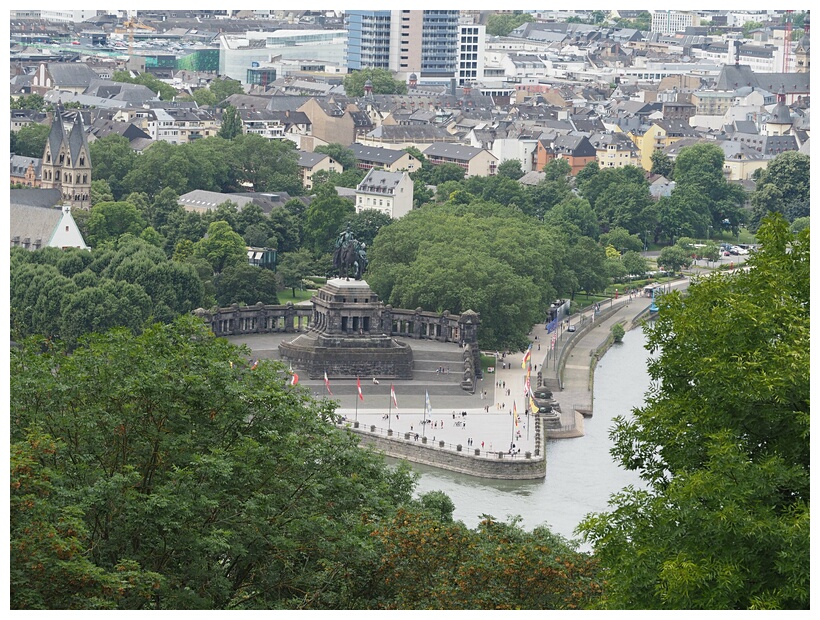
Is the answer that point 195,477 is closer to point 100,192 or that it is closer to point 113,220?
point 113,220

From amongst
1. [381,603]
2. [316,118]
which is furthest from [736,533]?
[316,118]

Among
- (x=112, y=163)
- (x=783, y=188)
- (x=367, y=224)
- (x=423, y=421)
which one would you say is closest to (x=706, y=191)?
(x=783, y=188)

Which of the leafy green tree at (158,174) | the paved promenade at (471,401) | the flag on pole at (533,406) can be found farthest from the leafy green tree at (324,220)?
the flag on pole at (533,406)

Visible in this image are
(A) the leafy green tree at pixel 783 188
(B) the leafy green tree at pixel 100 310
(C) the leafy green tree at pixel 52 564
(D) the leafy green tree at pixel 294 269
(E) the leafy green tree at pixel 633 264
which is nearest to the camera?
(C) the leafy green tree at pixel 52 564

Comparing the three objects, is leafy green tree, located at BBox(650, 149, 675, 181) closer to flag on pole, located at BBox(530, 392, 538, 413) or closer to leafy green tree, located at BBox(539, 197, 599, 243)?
leafy green tree, located at BBox(539, 197, 599, 243)

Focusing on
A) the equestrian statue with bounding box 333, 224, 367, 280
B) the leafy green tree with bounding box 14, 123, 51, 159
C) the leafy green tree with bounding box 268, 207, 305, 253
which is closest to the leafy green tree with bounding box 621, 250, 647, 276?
the leafy green tree with bounding box 268, 207, 305, 253

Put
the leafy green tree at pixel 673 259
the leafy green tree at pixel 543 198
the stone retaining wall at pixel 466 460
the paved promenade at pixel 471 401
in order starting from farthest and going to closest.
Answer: the leafy green tree at pixel 543 198
the leafy green tree at pixel 673 259
the paved promenade at pixel 471 401
the stone retaining wall at pixel 466 460

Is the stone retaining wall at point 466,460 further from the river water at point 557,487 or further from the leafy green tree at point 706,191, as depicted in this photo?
the leafy green tree at point 706,191
